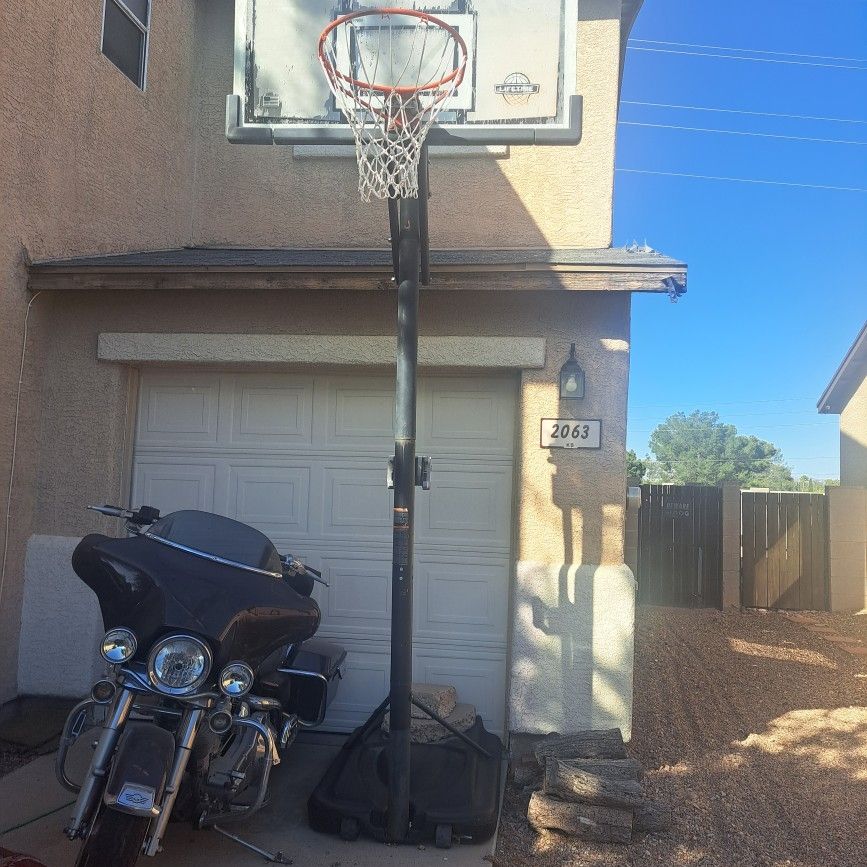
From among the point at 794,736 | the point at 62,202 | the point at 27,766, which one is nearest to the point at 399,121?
the point at 62,202

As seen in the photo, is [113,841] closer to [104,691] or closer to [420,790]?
[104,691]

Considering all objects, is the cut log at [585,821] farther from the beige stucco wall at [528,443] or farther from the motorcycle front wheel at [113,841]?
the motorcycle front wheel at [113,841]

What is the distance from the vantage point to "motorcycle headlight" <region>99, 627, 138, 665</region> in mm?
2818

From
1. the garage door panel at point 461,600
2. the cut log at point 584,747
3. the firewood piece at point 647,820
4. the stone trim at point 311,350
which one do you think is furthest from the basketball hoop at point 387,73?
the firewood piece at point 647,820

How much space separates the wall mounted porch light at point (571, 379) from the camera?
4.86m

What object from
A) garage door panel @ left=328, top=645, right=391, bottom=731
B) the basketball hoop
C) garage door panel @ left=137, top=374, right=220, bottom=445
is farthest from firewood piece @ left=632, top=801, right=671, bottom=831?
garage door panel @ left=137, top=374, right=220, bottom=445

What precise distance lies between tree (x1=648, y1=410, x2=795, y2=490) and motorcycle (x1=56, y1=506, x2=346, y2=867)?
72.9 m

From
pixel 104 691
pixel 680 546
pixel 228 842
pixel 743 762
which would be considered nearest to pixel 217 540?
pixel 104 691

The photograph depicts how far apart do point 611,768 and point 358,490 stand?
7.98 feet

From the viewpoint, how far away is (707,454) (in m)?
79.8

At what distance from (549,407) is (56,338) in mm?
3524

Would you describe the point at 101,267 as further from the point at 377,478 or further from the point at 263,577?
the point at 263,577

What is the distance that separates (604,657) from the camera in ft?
15.7

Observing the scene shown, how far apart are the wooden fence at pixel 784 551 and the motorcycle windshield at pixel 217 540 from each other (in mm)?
9181
